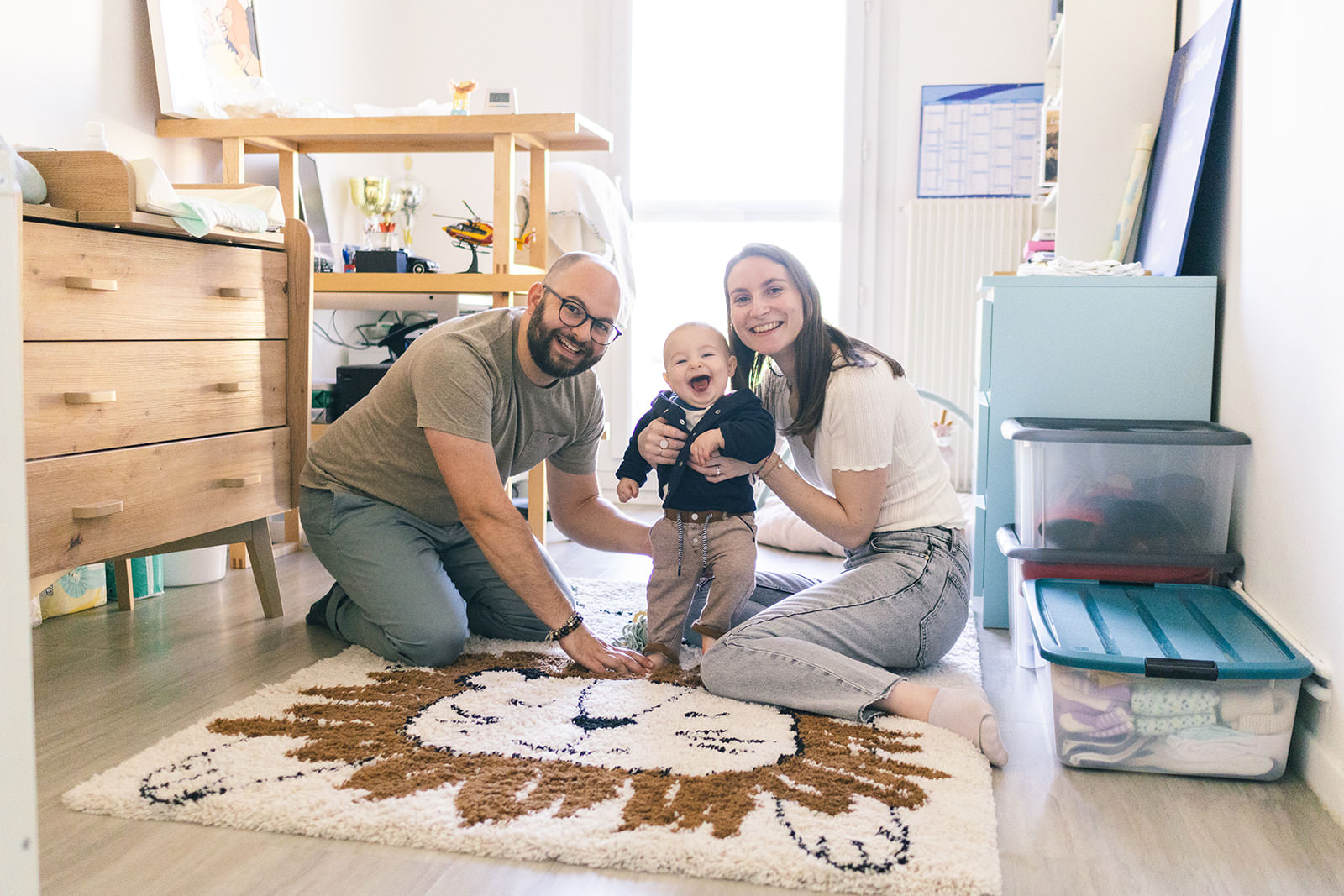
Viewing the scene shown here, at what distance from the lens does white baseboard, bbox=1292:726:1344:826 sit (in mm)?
1390

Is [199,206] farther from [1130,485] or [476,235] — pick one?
[1130,485]

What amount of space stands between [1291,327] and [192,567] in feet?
8.02

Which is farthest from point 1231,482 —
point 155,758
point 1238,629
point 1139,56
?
point 155,758

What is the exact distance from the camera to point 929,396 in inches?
132

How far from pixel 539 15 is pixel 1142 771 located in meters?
3.89

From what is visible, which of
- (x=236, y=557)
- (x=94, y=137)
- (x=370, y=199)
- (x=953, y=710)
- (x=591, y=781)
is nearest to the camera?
(x=591, y=781)

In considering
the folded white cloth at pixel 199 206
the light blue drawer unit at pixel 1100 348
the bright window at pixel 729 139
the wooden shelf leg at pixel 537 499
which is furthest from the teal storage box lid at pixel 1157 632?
the bright window at pixel 729 139

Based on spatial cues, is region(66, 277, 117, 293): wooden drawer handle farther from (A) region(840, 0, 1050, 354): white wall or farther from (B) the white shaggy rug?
(A) region(840, 0, 1050, 354): white wall

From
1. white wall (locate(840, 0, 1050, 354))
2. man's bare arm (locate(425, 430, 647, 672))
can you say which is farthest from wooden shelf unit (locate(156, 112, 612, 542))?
white wall (locate(840, 0, 1050, 354))

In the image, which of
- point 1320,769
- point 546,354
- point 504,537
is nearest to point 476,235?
point 546,354

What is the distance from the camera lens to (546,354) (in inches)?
75.6

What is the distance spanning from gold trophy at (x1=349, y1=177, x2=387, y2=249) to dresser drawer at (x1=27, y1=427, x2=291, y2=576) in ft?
5.50

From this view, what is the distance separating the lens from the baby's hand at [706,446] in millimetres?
1780

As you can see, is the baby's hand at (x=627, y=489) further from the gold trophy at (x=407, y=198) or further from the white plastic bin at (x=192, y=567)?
the gold trophy at (x=407, y=198)
